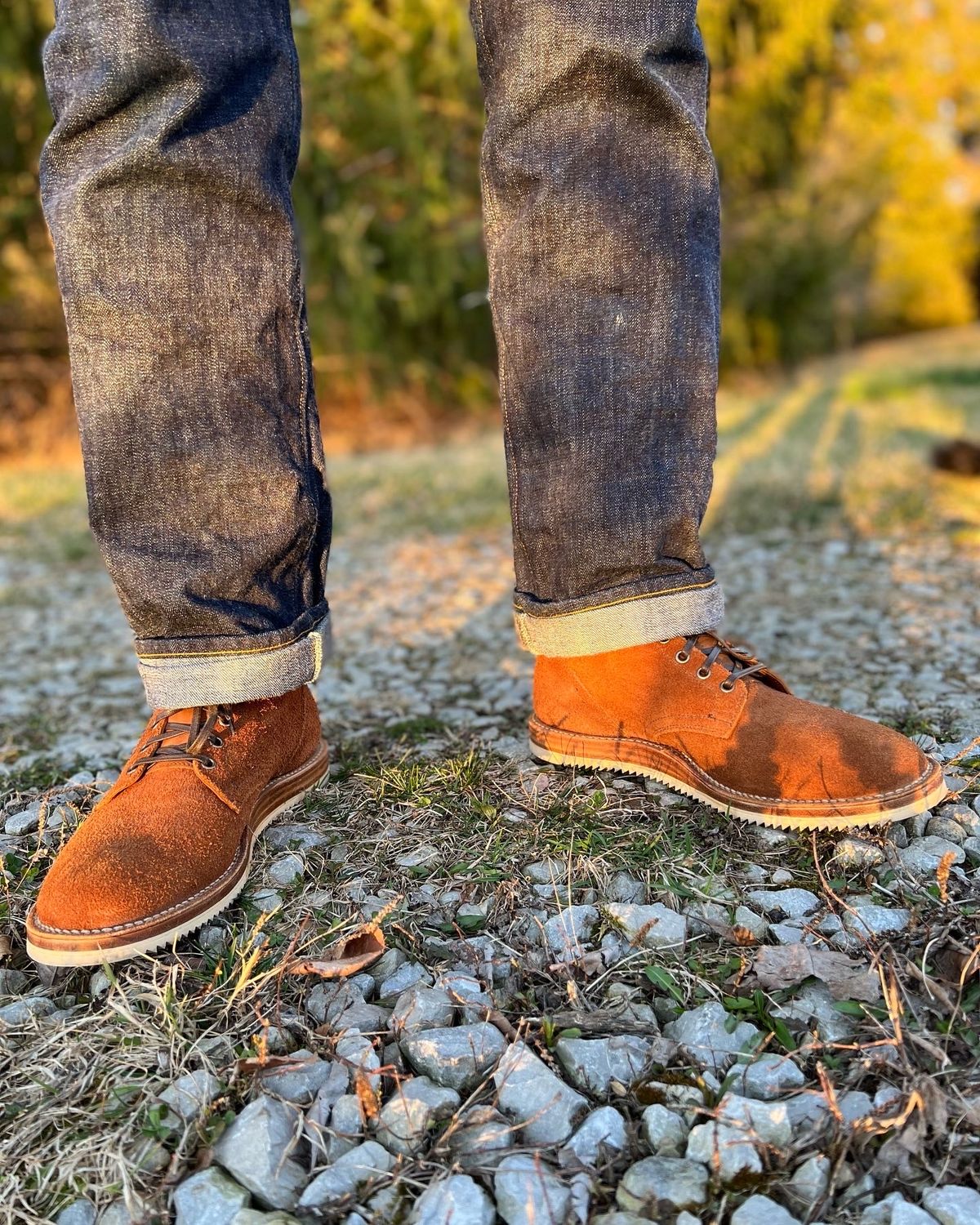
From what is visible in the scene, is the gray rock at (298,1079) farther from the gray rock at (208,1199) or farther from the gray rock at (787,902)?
the gray rock at (787,902)

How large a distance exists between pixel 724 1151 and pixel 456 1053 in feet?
0.84

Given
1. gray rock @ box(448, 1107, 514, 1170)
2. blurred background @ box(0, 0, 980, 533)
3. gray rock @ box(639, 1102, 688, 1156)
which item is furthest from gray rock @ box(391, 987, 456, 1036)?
blurred background @ box(0, 0, 980, 533)

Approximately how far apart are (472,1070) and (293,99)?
1.13 meters

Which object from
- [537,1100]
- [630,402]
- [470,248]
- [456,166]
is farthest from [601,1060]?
→ [456,166]

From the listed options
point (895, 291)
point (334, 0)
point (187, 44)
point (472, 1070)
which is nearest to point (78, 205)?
point (187, 44)

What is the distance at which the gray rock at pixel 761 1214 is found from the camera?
2.53 feet

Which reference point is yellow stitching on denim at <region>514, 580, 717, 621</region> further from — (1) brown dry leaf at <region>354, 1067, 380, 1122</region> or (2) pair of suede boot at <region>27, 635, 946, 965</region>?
(1) brown dry leaf at <region>354, 1067, 380, 1122</region>

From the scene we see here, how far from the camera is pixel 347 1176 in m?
0.83

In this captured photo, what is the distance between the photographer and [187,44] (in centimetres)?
109

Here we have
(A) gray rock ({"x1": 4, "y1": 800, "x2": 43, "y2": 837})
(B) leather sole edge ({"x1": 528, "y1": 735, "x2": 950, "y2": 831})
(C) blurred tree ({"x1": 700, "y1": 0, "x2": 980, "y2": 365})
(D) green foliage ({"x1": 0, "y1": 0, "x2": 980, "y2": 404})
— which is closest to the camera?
(B) leather sole edge ({"x1": 528, "y1": 735, "x2": 950, "y2": 831})

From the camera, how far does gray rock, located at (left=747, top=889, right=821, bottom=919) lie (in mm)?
1112

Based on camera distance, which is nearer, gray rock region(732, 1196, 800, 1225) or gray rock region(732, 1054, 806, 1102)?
gray rock region(732, 1196, 800, 1225)

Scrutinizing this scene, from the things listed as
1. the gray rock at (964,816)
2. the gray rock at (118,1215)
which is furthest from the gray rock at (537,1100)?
the gray rock at (964,816)

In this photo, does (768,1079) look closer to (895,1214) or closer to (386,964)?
(895,1214)
